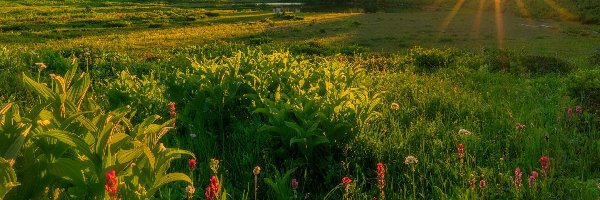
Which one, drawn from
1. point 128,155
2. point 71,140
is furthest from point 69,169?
point 128,155

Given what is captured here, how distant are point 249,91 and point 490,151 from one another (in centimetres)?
335

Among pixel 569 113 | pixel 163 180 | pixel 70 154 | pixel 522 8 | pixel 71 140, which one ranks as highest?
pixel 522 8

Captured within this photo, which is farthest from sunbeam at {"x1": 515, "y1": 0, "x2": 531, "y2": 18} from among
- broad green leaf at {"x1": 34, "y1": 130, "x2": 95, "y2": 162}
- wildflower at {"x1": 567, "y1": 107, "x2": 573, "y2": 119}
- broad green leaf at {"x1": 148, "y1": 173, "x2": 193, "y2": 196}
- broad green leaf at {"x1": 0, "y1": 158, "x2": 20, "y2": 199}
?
broad green leaf at {"x1": 0, "y1": 158, "x2": 20, "y2": 199}

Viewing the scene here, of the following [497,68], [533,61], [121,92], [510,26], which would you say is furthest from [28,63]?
[510,26]

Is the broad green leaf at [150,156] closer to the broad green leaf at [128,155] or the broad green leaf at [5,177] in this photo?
the broad green leaf at [128,155]

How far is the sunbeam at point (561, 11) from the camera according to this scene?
38.9 meters

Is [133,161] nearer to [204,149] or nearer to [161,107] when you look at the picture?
[204,149]

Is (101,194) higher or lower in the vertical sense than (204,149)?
higher

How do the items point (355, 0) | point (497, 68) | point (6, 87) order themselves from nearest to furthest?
point (6, 87) → point (497, 68) → point (355, 0)

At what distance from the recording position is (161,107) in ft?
23.6

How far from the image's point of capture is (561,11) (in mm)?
40938

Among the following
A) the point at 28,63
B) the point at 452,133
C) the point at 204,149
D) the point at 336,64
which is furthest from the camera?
the point at 28,63

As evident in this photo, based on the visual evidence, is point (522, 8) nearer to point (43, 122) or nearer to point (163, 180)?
point (163, 180)

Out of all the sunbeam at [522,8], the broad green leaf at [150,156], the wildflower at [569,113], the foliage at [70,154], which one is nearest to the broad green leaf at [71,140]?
the foliage at [70,154]
